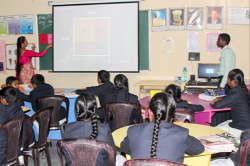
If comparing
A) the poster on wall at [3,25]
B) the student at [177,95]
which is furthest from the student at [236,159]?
the poster on wall at [3,25]

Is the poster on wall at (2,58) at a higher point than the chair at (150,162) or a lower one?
higher

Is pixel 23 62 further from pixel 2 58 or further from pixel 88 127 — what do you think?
pixel 88 127

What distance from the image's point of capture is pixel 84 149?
201 cm

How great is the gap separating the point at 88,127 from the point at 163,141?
606 millimetres

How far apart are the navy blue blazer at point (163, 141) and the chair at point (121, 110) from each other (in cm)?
140

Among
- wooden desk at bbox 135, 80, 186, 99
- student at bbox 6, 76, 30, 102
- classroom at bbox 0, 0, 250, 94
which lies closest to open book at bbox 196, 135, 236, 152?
student at bbox 6, 76, 30, 102

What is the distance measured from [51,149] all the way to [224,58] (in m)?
3.09

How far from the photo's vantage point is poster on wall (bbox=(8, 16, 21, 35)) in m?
6.69

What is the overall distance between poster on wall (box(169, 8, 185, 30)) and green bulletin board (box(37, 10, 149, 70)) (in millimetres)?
488

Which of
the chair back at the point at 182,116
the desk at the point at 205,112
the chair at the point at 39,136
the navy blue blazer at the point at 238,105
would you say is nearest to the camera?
the chair back at the point at 182,116

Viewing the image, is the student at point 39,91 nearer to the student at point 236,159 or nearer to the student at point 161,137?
the student at point 236,159

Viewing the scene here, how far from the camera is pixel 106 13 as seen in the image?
20.5 feet

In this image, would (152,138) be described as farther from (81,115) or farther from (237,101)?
(237,101)

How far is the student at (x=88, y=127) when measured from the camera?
2149 mm
